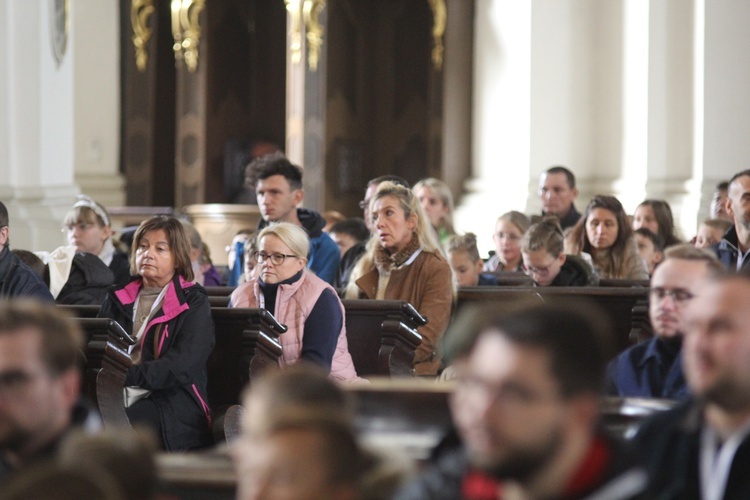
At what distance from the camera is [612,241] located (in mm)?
7957

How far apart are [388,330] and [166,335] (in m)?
1.09

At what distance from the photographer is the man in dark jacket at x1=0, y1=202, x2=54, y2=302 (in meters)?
5.95

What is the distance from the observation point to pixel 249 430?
90.6 inches

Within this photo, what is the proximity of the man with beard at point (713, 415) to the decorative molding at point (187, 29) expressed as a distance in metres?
12.9

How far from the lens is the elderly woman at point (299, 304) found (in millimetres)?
5766

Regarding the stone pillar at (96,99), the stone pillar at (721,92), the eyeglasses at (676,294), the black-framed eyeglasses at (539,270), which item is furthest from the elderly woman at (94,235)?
the stone pillar at (96,99)

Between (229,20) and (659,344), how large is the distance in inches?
497

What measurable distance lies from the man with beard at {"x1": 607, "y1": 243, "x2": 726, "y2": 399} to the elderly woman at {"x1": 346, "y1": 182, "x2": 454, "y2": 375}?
235 centimetres

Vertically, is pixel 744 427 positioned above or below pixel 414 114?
below

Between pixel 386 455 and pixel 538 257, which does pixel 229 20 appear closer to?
pixel 538 257

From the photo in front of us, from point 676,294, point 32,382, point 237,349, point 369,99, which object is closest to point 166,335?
point 237,349

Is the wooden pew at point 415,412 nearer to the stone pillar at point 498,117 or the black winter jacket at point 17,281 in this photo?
the black winter jacket at point 17,281

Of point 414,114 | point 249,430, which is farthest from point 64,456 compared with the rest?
point 414,114

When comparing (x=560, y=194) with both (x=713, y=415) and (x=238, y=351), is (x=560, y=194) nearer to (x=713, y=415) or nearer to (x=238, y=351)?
(x=238, y=351)
